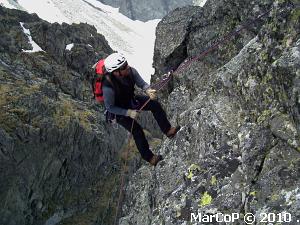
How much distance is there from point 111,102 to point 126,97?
2.77 feet

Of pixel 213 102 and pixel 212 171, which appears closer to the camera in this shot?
pixel 212 171

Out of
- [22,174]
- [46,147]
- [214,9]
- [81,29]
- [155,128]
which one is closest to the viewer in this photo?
[214,9]

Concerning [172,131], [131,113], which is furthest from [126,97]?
[172,131]

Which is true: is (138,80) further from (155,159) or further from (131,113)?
(155,159)

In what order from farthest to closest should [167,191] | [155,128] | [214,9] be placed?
[155,128] → [214,9] → [167,191]

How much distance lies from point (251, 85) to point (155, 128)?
6183 centimetres

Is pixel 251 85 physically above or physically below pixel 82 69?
above

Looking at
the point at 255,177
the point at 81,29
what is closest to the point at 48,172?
the point at 255,177

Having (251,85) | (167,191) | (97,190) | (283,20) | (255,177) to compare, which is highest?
(283,20)

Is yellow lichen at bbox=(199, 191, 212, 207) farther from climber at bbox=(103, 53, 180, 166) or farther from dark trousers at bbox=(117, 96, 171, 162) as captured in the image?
dark trousers at bbox=(117, 96, 171, 162)

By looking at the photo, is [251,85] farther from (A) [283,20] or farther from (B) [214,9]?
(B) [214,9]

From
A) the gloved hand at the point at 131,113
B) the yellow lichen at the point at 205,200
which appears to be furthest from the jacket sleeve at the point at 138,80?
the yellow lichen at the point at 205,200

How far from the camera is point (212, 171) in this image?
1130 cm

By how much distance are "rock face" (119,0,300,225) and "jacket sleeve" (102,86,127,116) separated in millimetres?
2349
